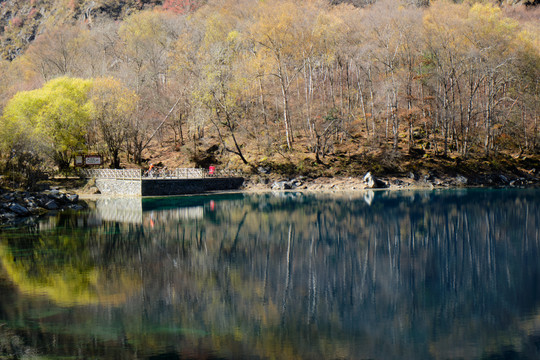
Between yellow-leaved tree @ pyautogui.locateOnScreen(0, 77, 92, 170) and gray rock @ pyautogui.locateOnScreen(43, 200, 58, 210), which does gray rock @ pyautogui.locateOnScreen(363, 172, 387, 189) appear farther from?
gray rock @ pyautogui.locateOnScreen(43, 200, 58, 210)

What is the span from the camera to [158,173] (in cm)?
5228

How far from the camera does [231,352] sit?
10445 millimetres

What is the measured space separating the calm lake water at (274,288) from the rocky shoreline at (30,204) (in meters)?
3.90

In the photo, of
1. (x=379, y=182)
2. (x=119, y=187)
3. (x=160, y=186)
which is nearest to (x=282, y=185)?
(x=379, y=182)

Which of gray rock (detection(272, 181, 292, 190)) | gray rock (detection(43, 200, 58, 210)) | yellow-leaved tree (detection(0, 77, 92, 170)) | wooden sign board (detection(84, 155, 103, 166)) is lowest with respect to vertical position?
gray rock (detection(43, 200, 58, 210))

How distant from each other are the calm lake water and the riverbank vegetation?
80.6 feet

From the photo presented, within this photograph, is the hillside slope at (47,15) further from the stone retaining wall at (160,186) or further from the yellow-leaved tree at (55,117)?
the stone retaining wall at (160,186)

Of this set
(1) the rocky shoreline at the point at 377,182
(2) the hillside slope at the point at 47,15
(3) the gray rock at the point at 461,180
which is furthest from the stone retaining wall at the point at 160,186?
(2) the hillside slope at the point at 47,15

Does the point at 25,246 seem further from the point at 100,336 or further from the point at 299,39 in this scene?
the point at 299,39

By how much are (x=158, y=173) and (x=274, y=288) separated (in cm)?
→ 3919

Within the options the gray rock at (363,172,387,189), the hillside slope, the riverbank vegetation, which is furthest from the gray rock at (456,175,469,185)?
the hillside slope

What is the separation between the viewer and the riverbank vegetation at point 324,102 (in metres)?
53.2

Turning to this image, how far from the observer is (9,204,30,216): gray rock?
3359cm

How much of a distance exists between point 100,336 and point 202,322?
2444 mm
